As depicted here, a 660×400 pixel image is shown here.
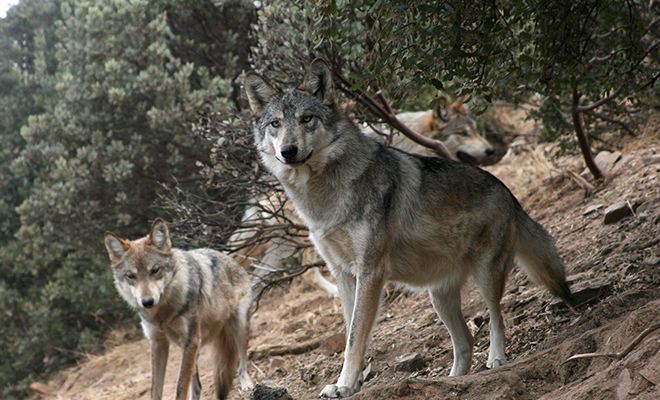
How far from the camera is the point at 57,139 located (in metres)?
10.8

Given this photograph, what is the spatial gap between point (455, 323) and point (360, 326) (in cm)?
109

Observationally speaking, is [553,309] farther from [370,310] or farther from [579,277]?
[370,310]

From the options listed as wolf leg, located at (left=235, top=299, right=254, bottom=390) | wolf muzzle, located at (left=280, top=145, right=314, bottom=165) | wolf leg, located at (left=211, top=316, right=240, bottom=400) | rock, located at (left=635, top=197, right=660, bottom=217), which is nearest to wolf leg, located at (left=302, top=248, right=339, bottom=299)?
wolf leg, located at (left=235, top=299, right=254, bottom=390)

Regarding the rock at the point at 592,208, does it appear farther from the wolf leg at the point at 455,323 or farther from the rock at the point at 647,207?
the wolf leg at the point at 455,323

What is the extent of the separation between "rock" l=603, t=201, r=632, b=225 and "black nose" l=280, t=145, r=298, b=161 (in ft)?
12.7

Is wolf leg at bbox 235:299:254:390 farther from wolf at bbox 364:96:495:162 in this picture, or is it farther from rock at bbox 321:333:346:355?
wolf at bbox 364:96:495:162

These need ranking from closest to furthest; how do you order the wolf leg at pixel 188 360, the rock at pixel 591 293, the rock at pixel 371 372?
the rock at pixel 591 293 < the rock at pixel 371 372 < the wolf leg at pixel 188 360

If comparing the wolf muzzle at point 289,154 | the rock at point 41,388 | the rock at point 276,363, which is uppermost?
the wolf muzzle at point 289,154

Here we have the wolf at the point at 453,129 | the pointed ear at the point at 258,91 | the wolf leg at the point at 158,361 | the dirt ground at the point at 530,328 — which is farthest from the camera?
the wolf at the point at 453,129

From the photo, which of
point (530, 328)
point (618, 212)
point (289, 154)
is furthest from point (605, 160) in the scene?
point (289, 154)

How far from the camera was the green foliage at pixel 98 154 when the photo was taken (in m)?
10.3

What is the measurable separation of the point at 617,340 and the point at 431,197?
169 cm

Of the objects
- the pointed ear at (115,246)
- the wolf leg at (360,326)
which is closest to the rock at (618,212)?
the wolf leg at (360,326)

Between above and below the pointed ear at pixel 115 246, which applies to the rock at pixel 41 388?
below
